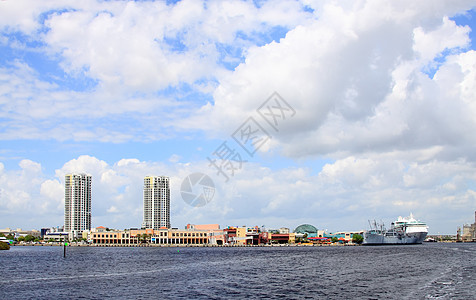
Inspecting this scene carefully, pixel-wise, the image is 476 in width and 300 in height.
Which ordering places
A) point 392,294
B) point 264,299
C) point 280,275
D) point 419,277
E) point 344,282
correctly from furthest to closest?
point 280,275, point 419,277, point 344,282, point 392,294, point 264,299

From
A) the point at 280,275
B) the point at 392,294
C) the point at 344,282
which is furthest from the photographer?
the point at 280,275

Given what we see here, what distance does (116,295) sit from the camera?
60594 millimetres

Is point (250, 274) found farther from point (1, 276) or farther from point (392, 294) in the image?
point (1, 276)

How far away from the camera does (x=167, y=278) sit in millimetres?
81062

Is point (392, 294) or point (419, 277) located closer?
point (392, 294)

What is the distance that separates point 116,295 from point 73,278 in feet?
83.5

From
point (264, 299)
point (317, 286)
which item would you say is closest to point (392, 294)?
point (317, 286)

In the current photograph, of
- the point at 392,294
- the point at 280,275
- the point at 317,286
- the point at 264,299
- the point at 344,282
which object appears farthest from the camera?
the point at 280,275

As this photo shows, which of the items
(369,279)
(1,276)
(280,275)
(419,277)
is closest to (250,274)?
(280,275)

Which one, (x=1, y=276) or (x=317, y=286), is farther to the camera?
(x=1, y=276)

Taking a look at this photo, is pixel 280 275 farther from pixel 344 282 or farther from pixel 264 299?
pixel 264 299

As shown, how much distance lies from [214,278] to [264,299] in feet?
83.7

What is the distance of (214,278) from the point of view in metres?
81.1

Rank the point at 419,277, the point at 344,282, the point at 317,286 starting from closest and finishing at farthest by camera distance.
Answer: the point at 317,286 → the point at 344,282 → the point at 419,277
